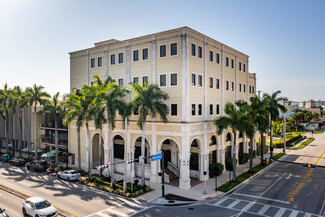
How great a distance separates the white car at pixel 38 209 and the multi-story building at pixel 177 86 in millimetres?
11251

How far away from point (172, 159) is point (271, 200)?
15111mm

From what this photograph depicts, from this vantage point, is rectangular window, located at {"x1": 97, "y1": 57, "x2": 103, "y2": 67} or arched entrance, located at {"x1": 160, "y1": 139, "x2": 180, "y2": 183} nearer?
arched entrance, located at {"x1": 160, "y1": 139, "x2": 180, "y2": 183}

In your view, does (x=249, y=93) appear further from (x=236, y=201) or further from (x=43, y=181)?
(x=43, y=181)

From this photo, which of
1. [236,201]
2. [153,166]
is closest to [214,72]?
[153,166]

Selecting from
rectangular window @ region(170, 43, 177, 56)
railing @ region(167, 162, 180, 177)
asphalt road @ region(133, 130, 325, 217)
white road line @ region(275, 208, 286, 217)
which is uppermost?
rectangular window @ region(170, 43, 177, 56)

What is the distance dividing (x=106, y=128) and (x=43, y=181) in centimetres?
1180

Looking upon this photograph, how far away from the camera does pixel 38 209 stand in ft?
71.2

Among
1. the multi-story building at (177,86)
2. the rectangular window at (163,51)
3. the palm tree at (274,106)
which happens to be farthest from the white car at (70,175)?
the palm tree at (274,106)

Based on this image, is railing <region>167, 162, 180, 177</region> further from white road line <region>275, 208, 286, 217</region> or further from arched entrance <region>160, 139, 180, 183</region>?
white road line <region>275, 208, 286, 217</region>

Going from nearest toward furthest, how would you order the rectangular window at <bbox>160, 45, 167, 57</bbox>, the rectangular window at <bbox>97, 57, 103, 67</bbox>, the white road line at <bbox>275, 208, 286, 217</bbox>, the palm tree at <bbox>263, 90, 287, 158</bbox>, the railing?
1. the white road line at <bbox>275, 208, 286, 217</bbox>
2. the rectangular window at <bbox>160, 45, 167, 57</bbox>
3. the railing
4. the rectangular window at <bbox>97, 57, 103, 67</bbox>
5. the palm tree at <bbox>263, 90, 287, 158</bbox>

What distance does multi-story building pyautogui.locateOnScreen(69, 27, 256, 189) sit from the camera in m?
32.4

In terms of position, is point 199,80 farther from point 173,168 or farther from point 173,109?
point 173,168

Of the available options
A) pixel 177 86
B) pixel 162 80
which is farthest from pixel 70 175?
pixel 177 86

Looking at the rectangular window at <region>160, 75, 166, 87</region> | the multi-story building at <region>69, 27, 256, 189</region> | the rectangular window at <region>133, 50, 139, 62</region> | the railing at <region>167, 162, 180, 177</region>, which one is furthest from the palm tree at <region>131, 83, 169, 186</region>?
the rectangular window at <region>133, 50, 139, 62</region>
